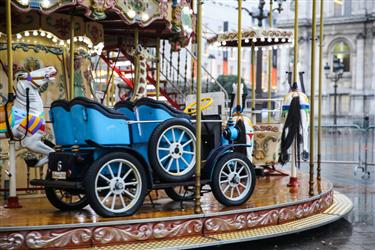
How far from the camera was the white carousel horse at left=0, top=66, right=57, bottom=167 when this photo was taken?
345 inches

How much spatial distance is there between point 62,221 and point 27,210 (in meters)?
1.12

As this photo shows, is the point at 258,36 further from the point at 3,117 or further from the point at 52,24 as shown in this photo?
the point at 3,117

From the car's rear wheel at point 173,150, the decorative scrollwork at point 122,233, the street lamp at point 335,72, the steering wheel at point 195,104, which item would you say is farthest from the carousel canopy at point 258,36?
the street lamp at point 335,72

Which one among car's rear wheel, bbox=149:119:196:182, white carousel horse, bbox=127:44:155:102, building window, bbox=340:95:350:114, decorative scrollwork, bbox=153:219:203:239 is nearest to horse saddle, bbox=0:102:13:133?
car's rear wheel, bbox=149:119:196:182

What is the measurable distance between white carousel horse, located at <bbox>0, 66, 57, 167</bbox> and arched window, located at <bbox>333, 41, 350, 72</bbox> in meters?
62.8

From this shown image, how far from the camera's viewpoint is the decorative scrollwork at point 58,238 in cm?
692

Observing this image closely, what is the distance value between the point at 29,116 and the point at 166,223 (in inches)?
109

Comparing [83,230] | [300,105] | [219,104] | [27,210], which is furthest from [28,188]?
[300,105]

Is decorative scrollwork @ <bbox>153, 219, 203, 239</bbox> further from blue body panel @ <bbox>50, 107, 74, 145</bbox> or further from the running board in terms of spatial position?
blue body panel @ <bbox>50, 107, 74, 145</bbox>

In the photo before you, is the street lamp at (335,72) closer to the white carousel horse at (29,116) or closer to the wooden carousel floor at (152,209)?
the wooden carousel floor at (152,209)

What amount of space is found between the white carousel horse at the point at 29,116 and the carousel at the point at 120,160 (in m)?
0.02

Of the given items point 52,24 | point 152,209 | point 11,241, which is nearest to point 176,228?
point 152,209

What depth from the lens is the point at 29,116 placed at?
8.82m

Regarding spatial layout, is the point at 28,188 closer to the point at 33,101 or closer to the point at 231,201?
the point at 33,101
